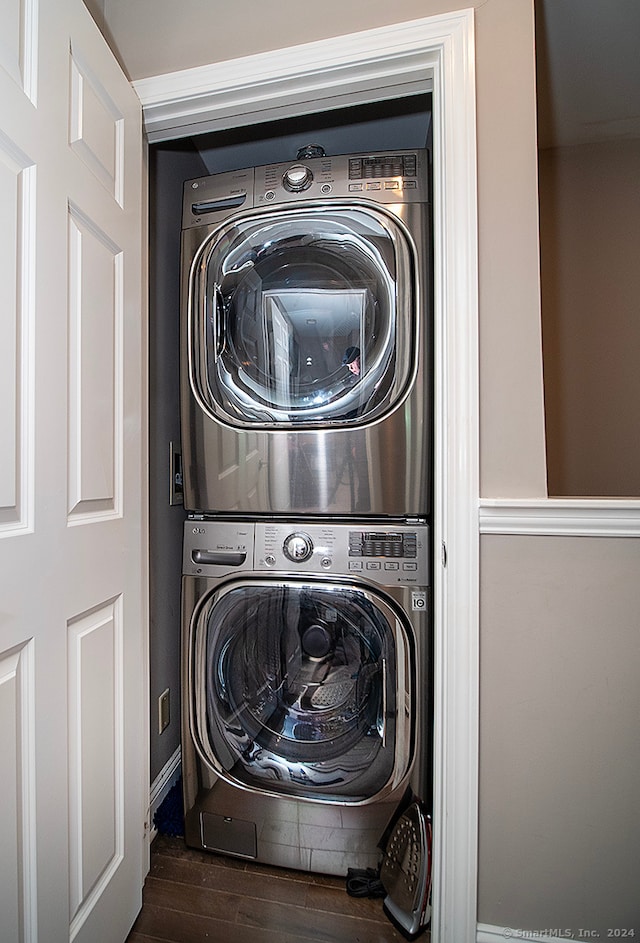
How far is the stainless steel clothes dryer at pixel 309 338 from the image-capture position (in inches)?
47.2

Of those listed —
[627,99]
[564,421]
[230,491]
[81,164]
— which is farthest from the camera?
[564,421]

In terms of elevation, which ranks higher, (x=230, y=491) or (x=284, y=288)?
(x=284, y=288)

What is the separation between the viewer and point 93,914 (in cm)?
93

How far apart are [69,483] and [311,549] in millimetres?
609

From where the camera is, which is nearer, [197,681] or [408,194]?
[408,194]

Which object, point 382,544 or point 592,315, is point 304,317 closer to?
point 382,544

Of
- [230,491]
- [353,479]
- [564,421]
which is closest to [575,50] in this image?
[564,421]

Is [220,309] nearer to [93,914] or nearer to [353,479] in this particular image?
[353,479]

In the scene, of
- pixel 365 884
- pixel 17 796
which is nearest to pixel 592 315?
pixel 365 884

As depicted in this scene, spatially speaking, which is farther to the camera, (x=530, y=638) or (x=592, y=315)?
(x=592, y=315)

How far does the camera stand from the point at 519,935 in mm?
984

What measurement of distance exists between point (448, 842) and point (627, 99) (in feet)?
7.10

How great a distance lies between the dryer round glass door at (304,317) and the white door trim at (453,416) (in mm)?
185

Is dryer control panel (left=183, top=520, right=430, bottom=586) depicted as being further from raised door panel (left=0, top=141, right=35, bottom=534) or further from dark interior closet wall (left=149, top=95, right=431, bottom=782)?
raised door panel (left=0, top=141, right=35, bottom=534)
